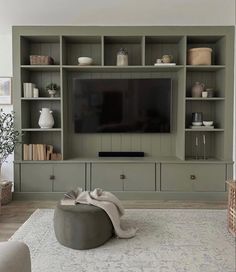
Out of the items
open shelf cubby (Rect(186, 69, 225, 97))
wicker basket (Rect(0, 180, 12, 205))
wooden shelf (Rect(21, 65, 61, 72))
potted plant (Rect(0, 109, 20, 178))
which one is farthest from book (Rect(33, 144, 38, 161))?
open shelf cubby (Rect(186, 69, 225, 97))

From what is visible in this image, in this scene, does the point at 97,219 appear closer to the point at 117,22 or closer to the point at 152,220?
the point at 152,220

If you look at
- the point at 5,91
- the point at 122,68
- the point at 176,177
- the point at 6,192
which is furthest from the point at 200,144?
the point at 5,91

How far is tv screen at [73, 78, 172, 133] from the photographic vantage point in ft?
14.3

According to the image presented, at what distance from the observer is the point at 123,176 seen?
4.20m

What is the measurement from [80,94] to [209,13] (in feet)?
6.45

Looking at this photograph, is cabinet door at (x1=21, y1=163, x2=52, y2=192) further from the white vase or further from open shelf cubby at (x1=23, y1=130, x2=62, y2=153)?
the white vase

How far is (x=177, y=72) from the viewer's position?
4488 millimetres

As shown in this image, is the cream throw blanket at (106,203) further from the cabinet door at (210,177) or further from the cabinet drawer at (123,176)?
the cabinet door at (210,177)

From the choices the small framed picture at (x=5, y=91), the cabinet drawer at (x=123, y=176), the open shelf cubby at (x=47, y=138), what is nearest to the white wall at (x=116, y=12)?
the small framed picture at (x=5, y=91)

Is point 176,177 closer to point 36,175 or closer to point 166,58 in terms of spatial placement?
point 166,58

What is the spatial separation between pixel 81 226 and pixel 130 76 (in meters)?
2.56

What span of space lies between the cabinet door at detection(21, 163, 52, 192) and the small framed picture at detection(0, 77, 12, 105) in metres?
1.01

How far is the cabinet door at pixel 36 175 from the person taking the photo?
4.20m

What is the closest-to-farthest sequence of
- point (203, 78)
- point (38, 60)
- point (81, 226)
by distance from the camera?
1. point (81, 226)
2. point (38, 60)
3. point (203, 78)
